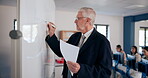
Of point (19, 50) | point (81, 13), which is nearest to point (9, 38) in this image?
point (19, 50)

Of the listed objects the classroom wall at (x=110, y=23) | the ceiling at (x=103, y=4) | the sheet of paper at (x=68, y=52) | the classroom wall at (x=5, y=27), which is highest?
the ceiling at (x=103, y=4)

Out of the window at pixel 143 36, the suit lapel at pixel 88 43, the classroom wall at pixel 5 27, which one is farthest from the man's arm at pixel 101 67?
the window at pixel 143 36

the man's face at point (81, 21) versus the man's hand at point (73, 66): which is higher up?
the man's face at point (81, 21)

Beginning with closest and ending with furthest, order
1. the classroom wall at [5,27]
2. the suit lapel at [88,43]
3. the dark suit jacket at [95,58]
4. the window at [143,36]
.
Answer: the classroom wall at [5,27] < the dark suit jacket at [95,58] < the suit lapel at [88,43] < the window at [143,36]

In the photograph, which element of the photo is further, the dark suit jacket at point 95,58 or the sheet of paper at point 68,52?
the dark suit jacket at point 95,58

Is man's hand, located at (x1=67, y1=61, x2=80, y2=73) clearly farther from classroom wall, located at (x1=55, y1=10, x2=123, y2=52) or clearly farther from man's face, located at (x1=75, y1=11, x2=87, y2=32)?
classroom wall, located at (x1=55, y1=10, x2=123, y2=52)

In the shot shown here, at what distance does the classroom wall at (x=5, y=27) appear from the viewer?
74 centimetres

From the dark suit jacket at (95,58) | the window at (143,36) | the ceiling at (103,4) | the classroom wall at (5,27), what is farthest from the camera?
the window at (143,36)

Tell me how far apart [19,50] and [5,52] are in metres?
0.10

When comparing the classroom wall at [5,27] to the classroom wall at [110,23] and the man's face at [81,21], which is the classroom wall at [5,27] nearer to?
the man's face at [81,21]

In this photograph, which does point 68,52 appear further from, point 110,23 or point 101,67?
point 110,23

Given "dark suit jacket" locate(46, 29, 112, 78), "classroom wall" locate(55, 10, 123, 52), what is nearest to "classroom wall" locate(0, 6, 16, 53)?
"dark suit jacket" locate(46, 29, 112, 78)

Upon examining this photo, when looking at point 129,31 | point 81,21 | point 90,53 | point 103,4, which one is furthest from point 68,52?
point 129,31

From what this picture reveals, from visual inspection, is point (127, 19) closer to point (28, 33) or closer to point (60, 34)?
point (60, 34)
